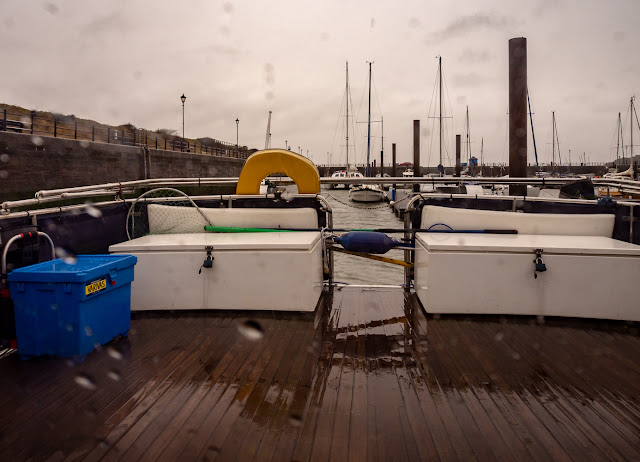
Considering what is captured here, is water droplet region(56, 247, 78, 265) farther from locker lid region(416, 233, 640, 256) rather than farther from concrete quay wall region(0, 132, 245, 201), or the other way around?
concrete quay wall region(0, 132, 245, 201)

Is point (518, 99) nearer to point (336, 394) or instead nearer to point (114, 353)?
point (336, 394)

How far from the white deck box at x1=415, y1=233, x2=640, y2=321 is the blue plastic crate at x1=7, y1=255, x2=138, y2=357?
2.73 meters

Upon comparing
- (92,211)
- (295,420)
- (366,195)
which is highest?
(366,195)

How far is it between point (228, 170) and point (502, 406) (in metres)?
47.0

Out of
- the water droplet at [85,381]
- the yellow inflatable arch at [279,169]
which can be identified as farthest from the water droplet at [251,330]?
the yellow inflatable arch at [279,169]

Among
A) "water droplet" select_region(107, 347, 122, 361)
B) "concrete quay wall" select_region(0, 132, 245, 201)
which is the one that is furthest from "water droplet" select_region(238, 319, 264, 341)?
"concrete quay wall" select_region(0, 132, 245, 201)

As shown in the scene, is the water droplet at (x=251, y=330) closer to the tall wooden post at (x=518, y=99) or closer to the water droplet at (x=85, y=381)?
the water droplet at (x=85, y=381)

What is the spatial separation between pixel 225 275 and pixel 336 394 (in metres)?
1.89

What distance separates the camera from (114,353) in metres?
3.30

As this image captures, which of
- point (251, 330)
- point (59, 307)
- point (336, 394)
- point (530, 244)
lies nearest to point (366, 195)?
point (530, 244)

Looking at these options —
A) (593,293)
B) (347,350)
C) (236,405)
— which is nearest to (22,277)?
(236,405)

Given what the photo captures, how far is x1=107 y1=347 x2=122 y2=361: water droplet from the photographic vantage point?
3232mm

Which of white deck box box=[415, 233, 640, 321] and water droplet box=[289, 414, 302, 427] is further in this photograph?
white deck box box=[415, 233, 640, 321]

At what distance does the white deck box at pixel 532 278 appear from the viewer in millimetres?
3855
